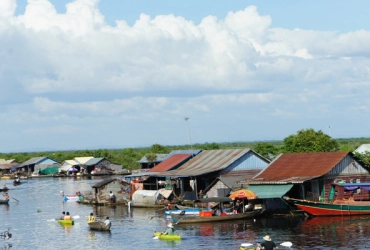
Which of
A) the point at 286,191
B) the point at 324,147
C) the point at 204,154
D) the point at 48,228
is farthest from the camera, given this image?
the point at 324,147

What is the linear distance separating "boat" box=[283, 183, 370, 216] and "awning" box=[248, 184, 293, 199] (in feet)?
2.90

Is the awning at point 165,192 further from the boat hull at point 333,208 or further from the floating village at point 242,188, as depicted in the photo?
the boat hull at point 333,208

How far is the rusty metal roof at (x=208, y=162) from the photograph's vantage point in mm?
57562

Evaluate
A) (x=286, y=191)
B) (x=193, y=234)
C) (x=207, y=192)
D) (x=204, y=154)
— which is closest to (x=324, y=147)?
(x=204, y=154)

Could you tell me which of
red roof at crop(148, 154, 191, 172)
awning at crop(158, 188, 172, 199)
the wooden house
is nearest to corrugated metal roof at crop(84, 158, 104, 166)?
red roof at crop(148, 154, 191, 172)

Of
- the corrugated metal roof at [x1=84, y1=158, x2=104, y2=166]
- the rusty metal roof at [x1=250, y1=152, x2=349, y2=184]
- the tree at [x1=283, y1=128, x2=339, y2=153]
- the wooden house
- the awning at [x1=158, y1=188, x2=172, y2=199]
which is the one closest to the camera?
the wooden house

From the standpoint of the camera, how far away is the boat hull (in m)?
45.9

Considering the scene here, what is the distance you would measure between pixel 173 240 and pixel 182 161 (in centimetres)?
2573

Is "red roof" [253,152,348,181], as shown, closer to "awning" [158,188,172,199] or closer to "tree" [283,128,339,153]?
"awning" [158,188,172,199]

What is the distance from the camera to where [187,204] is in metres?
55.7

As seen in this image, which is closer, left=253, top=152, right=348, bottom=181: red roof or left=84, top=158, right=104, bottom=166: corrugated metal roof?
left=253, top=152, right=348, bottom=181: red roof

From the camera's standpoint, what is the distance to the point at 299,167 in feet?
165

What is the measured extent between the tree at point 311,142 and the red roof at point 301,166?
21.4 m

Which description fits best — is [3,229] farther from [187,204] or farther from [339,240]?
[339,240]
